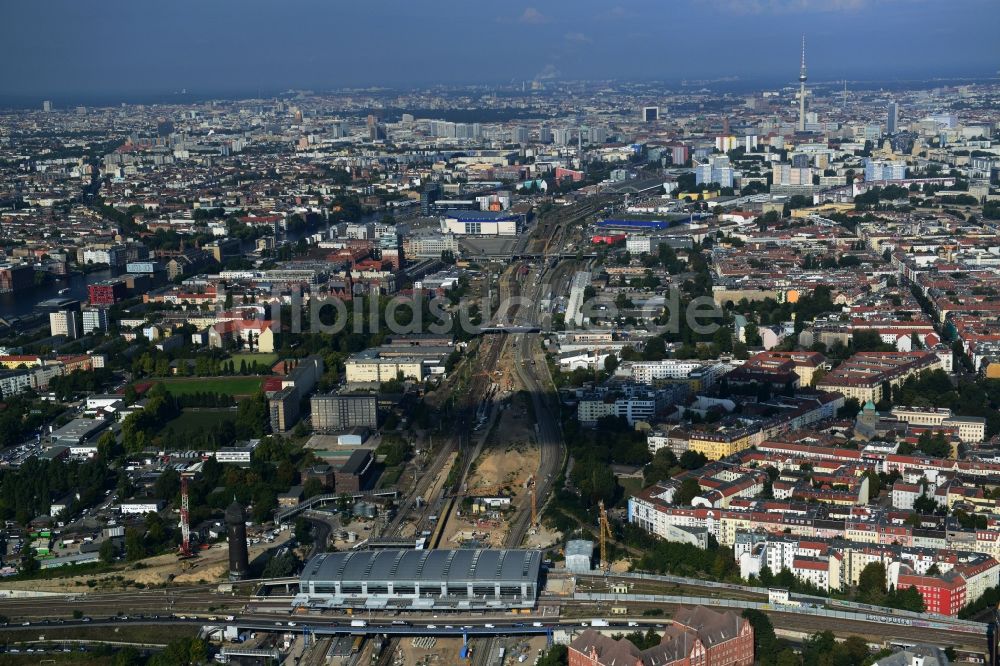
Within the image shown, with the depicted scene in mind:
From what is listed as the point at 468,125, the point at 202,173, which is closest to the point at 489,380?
the point at 202,173

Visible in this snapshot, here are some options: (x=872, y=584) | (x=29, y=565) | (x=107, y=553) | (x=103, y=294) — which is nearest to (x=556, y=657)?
(x=872, y=584)

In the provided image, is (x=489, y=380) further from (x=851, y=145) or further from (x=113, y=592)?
(x=851, y=145)

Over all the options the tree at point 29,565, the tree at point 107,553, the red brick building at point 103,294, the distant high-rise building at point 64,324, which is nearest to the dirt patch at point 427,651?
the tree at point 107,553

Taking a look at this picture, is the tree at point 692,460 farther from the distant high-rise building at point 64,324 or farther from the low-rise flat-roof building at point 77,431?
the distant high-rise building at point 64,324

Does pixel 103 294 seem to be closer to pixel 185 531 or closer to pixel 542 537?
pixel 185 531

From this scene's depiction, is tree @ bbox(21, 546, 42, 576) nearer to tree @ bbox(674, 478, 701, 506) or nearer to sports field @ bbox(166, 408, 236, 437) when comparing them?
sports field @ bbox(166, 408, 236, 437)

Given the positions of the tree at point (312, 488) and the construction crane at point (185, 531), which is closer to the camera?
the construction crane at point (185, 531)

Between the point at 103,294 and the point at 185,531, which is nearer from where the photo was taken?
the point at 185,531
